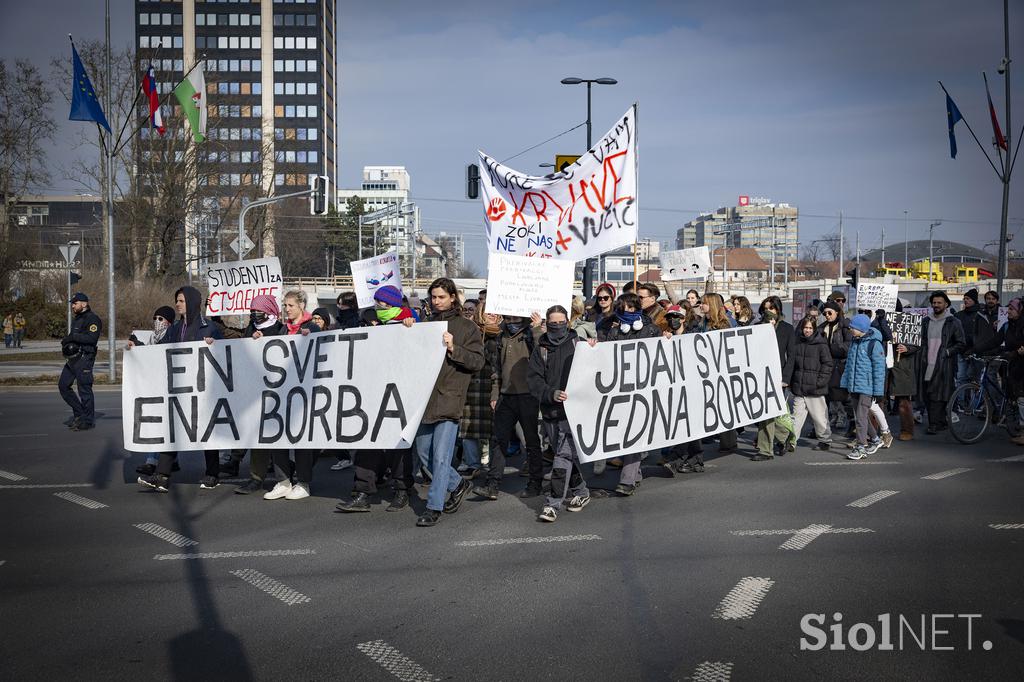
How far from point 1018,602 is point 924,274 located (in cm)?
7135

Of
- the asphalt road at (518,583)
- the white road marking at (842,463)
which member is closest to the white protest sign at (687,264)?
the white road marking at (842,463)

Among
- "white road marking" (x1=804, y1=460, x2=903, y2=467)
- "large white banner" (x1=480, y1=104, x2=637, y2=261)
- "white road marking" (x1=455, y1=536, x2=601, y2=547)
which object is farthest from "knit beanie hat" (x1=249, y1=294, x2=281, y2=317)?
"white road marking" (x1=804, y1=460, x2=903, y2=467)

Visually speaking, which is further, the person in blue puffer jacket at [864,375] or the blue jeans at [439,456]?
the person in blue puffer jacket at [864,375]

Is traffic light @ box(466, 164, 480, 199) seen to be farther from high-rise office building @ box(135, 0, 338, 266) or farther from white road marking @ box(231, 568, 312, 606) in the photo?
high-rise office building @ box(135, 0, 338, 266)

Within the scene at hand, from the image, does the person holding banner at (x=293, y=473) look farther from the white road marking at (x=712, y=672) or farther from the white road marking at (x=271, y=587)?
the white road marking at (x=712, y=672)

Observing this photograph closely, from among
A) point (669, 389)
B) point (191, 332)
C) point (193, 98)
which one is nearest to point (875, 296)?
point (669, 389)

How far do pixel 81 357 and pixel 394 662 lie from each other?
31.3 ft

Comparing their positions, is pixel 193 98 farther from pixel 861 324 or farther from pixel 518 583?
pixel 518 583

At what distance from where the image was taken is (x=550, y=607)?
16.7ft

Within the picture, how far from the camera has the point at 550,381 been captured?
7.66m

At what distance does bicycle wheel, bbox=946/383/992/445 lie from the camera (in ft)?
36.1

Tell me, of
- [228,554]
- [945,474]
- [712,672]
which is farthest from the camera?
[945,474]

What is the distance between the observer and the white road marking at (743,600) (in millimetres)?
4949

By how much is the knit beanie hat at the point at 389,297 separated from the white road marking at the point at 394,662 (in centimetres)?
364
